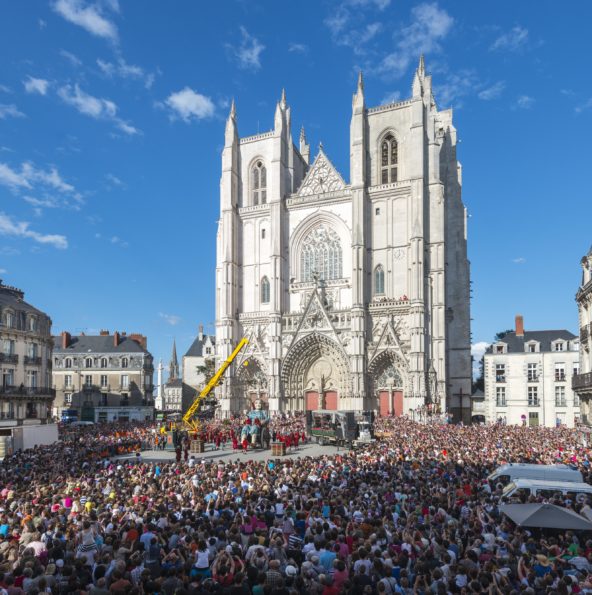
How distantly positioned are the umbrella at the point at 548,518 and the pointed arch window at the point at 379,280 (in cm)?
3501

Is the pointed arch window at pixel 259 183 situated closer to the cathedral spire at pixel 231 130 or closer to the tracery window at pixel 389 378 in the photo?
the cathedral spire at pixel 231 130

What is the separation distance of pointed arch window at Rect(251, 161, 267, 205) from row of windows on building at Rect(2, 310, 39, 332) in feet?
70.5

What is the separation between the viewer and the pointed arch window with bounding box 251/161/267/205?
5116 centimetres

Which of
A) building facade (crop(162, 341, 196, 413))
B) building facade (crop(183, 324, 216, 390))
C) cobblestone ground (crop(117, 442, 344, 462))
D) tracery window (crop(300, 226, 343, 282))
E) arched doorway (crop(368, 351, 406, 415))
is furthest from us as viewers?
building facade (crop(183, 324, 216, 390))

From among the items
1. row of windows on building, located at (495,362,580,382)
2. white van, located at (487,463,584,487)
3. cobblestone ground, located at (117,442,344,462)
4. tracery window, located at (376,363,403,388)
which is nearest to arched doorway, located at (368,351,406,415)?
tracery window, located at (376,363,403,388)

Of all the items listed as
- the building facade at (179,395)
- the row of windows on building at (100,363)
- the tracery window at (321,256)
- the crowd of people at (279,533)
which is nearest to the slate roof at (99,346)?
the row of windows on building at (100,363)

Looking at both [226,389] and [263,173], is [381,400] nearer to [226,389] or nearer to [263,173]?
[226,389]

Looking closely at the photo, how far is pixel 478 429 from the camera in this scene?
2995 centimetres

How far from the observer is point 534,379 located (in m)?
45.6

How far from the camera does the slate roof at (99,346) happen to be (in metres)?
57.9

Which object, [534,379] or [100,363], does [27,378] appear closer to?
[100,363]

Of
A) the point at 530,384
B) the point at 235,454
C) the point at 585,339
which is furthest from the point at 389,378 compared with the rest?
the point at 235,454

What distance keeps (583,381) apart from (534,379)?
42.9 ft

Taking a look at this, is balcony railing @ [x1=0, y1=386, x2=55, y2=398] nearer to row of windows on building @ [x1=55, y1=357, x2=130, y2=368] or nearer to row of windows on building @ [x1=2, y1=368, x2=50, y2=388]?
row of windows on building @ [x1=2, y1=368, x2=50, y2=388]
